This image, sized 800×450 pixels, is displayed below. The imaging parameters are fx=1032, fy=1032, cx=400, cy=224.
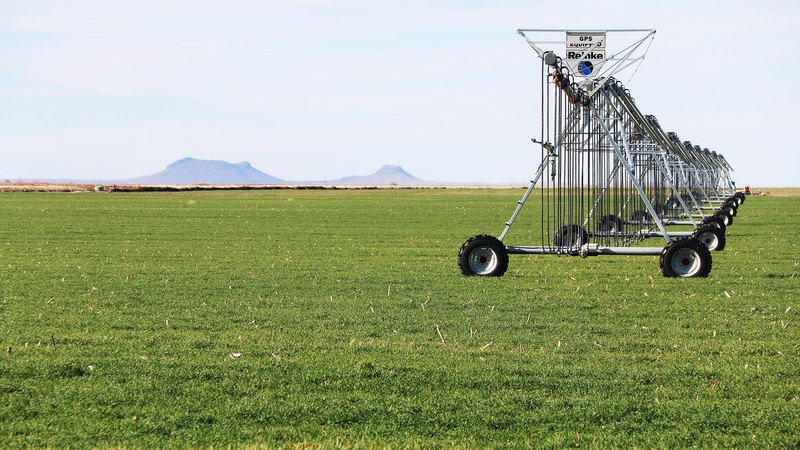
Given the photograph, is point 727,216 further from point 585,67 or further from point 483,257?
point 483,257

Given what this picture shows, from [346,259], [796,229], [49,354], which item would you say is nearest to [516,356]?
[49,354]

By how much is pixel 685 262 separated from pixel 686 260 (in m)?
0.03

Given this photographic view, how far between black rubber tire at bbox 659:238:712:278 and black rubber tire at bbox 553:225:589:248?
144cm

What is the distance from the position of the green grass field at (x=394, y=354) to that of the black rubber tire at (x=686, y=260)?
0.18 m

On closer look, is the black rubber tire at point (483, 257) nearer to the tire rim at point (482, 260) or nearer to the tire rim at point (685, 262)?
the tire rim at point (482, 260)

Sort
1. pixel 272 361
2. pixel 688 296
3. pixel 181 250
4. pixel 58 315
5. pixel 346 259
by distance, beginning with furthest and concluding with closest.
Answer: pixel 181 250, pixel 346 259, pixel 688 296, pixel 58 315, pixel 272 361

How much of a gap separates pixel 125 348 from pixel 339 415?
3.11 m

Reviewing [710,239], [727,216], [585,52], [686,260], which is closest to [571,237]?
[686,260]

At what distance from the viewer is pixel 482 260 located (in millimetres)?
15078

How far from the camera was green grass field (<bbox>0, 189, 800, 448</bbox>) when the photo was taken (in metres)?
6.68

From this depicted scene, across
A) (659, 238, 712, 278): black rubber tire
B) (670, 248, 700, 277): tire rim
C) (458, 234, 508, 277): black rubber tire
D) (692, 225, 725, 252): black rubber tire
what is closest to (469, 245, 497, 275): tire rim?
(458, 234, 508, 277): black rubber tire

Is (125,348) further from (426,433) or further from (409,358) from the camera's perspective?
(426,433)

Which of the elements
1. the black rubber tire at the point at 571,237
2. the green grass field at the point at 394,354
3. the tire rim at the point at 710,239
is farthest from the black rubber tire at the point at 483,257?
the tire rim at the point at 710,239

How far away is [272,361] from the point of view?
8.60 metres
